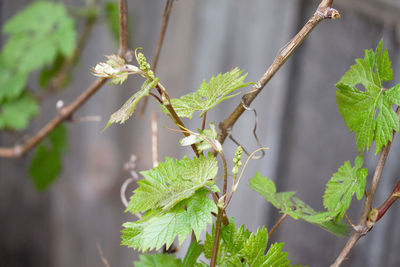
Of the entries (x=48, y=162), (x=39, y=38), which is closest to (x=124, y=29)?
(x=39, y=38)

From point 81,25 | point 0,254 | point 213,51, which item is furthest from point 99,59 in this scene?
point 0,254

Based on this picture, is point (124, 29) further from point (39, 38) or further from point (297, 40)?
point (39, 38)

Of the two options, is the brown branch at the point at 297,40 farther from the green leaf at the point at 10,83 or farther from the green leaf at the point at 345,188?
the green leaf at the point at 10,83

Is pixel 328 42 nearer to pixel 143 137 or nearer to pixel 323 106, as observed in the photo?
pixel 323 106

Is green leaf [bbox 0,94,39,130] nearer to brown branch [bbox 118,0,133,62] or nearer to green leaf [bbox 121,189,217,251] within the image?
brown branch [bbox 118,0,133,62]

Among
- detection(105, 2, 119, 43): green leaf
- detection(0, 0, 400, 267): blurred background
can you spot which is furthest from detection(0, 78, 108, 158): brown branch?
detection(105, 2, 119, 43): green leaf

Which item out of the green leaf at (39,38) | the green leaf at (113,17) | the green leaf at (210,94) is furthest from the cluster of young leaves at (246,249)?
the green leaf at (113,17)
